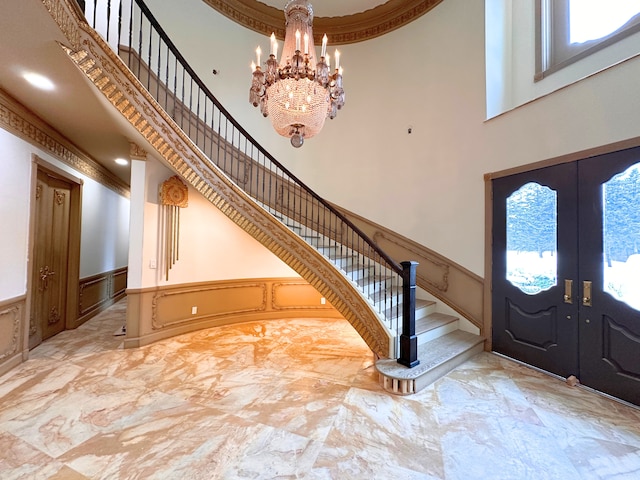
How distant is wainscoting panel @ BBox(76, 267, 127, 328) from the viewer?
4.54 m

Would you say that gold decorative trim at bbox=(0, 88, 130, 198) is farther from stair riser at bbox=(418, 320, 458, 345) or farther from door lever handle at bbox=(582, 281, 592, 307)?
door lever handle at bbox=(582, 281, 592, 307)

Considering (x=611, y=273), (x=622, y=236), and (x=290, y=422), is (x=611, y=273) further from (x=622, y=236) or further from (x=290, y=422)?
(x=290, y=422)

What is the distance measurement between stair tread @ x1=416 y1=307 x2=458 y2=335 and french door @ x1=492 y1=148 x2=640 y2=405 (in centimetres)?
57

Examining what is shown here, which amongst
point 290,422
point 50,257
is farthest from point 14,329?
point 290,422

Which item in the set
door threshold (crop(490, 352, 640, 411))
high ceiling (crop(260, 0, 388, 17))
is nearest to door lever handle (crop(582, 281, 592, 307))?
door threshold (crop(490, 352, 640, 411))

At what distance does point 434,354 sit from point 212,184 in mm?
3148

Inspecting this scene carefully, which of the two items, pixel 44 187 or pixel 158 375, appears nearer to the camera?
pixel 158 375

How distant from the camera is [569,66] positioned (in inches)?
130

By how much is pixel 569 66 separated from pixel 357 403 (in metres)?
4.50

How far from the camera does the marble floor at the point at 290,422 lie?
175 centimetres

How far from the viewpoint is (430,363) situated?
2900 millimetres

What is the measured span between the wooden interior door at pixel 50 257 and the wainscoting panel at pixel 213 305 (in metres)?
1.17

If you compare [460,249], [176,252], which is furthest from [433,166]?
[176,252]

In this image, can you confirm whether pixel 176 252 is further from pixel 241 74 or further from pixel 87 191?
pixel 241 74
